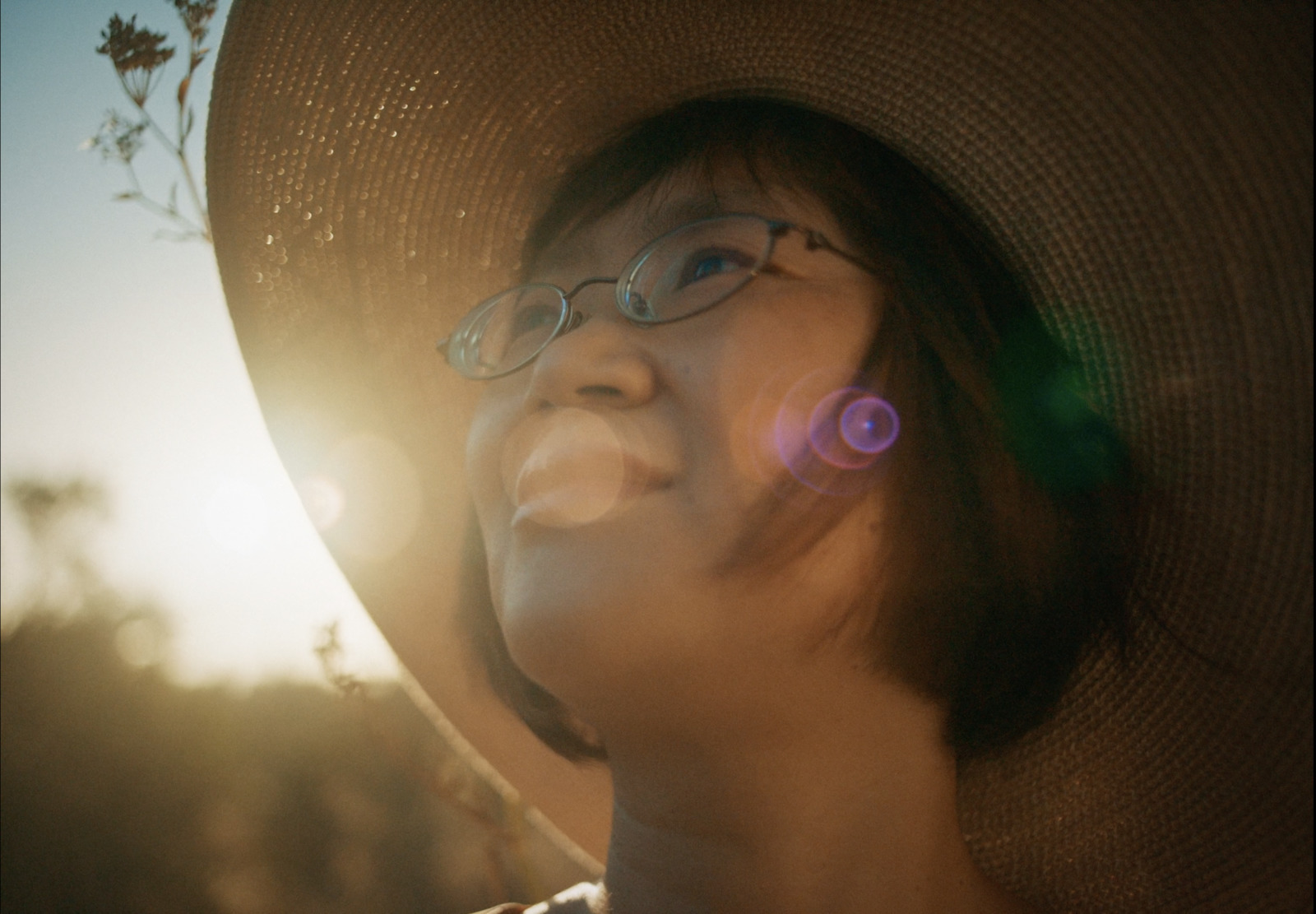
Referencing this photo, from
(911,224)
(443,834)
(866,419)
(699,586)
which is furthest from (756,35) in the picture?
(443,834)

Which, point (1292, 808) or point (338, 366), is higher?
point (338, 366)

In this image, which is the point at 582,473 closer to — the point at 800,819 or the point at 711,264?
the point at 711,264

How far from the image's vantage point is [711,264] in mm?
1333

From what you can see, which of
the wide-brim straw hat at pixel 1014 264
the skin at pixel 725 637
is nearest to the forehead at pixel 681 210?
the skin at pixel 725 637

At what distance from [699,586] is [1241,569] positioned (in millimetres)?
662

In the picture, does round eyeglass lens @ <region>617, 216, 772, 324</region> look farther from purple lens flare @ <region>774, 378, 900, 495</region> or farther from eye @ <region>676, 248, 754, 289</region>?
purple lens flare @ <region>774, 378, 900, 495</region>

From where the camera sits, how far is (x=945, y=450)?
1362mm

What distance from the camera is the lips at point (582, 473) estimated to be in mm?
1148

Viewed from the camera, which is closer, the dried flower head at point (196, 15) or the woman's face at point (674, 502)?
the woman's face at point (674, 502)

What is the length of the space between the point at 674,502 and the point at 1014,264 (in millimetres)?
640

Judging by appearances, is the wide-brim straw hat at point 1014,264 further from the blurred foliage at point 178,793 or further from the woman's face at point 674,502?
the blurred foliage at point 178,793

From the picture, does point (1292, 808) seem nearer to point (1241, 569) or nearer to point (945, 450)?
point (1241, 569)

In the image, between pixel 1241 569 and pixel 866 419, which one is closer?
pixel 1241 569

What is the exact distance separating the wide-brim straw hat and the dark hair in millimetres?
60
